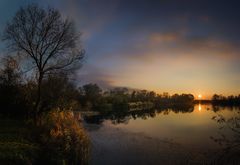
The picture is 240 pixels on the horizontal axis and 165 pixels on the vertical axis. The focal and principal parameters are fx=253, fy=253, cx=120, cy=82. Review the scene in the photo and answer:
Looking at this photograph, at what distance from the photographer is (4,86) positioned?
26656mm

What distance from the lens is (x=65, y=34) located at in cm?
2275

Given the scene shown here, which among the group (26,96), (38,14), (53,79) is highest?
(38,14)

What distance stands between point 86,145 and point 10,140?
449 centimetres

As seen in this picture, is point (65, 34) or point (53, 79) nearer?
point (65, 34)

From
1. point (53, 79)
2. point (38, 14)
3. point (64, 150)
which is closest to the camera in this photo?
point (64, 150)

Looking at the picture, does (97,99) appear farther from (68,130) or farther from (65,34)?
(68,130)

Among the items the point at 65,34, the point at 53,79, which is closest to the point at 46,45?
the point at 65,34

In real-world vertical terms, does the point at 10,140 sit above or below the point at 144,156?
above

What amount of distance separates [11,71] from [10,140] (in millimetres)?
15294

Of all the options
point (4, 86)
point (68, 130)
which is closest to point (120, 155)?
point (68, 130)

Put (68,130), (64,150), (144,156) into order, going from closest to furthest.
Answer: (64,150)
(68,130)
(144,156)

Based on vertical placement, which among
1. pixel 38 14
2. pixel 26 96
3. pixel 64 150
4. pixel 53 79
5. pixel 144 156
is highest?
pixel 38 14

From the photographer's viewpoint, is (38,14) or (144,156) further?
(38,14)

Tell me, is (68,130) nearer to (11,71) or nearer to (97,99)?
(11,71)
